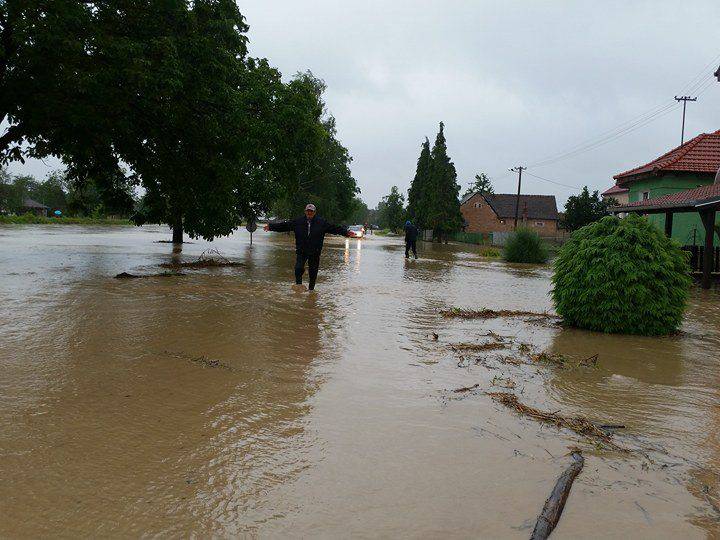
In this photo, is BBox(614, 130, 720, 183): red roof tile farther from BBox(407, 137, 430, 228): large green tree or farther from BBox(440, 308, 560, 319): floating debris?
BBox(407, 137, 430, 228): large green tree

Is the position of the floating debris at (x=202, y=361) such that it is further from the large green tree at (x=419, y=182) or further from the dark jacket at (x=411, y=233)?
the large green tree at (x=419, y=182)

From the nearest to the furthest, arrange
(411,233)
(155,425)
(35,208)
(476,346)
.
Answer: (155,425), (476,346), (411,233), (35,208)

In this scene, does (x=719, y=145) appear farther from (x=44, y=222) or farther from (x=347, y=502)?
(x=44, y=222)

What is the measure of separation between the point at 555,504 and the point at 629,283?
647 cm

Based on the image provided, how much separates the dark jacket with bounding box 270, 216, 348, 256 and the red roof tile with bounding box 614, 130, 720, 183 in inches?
764

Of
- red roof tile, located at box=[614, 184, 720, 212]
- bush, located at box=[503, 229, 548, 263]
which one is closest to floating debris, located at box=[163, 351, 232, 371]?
red roof tile, located at box=[614, 184, 720, 212]

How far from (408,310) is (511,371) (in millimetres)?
4236

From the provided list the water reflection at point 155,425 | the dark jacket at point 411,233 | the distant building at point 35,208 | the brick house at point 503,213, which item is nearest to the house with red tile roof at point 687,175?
the dark jacket at point 411,233

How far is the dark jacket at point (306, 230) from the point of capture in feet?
39.8

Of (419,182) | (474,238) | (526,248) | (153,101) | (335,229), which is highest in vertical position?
(419,182)

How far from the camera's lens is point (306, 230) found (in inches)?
477

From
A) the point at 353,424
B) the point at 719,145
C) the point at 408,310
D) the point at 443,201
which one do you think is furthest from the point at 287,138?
the point at 443,201

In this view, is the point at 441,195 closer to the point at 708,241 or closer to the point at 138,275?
the point at 708,241

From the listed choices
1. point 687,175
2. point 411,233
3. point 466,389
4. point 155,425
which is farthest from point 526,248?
point 155,425
